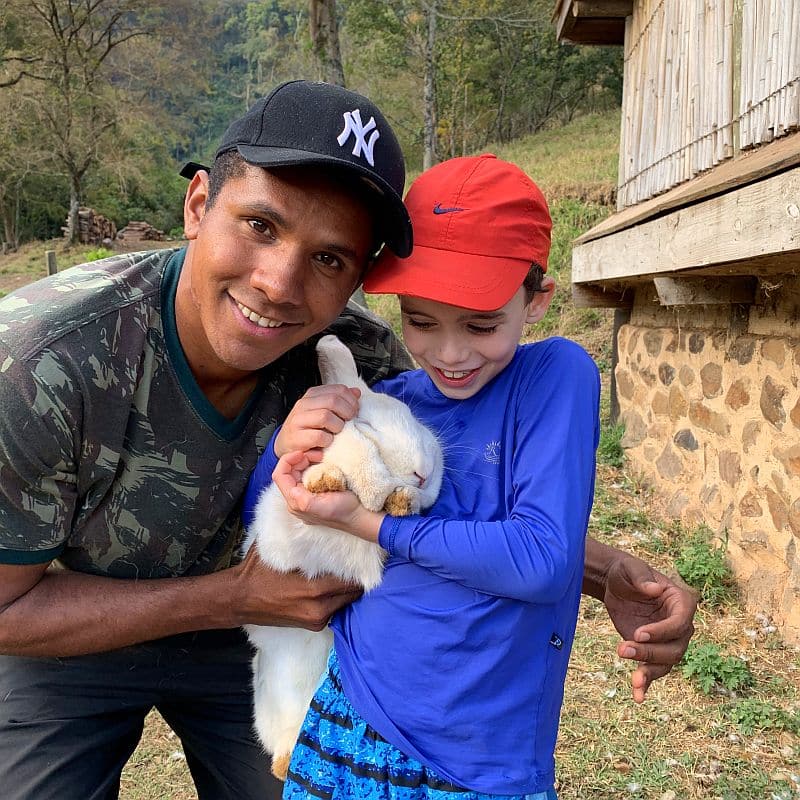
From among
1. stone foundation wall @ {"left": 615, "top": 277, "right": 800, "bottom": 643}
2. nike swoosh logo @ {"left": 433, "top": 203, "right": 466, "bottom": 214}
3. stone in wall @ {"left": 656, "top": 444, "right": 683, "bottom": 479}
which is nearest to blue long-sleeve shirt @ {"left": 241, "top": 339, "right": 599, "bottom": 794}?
nike swoosh logo @ {"left": 433, "top": 203, "right": 466, "bottom": 214}

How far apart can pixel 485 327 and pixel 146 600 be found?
4.18 feet

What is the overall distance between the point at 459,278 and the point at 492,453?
17.8 inches

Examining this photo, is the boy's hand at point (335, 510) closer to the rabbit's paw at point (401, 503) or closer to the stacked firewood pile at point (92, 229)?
the rabbit's paw at point (401, 503)

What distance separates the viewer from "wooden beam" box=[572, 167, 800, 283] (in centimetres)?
274

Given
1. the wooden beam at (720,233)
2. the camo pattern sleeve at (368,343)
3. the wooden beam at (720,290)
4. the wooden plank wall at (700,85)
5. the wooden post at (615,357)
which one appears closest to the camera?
the camo pattern sleeve at (368,343)

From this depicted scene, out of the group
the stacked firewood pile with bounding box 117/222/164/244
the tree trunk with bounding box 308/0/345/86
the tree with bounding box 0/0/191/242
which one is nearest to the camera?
the tree trunk with bounding box 308/0/345/86

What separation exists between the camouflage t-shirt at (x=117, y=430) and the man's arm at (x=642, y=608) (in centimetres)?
116

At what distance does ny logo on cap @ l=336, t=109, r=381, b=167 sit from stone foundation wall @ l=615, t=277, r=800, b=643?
116 inches

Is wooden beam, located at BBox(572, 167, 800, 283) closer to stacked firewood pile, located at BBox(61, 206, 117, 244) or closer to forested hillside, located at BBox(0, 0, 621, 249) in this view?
forested hillside, located at BBox(0, 0, 621, 249)

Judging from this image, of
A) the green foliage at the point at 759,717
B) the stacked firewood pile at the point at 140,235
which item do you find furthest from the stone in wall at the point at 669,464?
the stacked firewood pile at the point at 140,235

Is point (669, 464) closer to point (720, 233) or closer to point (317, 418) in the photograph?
point (720, 233)

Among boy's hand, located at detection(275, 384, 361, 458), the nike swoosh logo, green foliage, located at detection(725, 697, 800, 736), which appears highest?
the nike swoosh logo

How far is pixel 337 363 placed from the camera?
2.15 metres

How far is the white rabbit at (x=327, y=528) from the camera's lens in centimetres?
176
